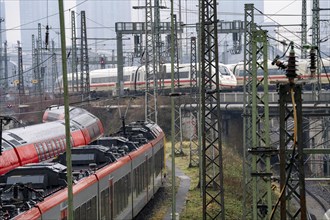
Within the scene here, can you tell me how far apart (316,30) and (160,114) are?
80.2ft

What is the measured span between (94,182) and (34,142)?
8803 mm

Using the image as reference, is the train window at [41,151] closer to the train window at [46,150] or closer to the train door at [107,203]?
the train window at [46,150]

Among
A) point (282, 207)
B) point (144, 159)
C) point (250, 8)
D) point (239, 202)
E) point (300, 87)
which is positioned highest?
point (250, 8)

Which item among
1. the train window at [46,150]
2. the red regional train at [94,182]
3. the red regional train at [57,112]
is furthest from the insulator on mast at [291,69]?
the red regional train at [57,112]

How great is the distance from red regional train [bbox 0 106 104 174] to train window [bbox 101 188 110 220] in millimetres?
2645

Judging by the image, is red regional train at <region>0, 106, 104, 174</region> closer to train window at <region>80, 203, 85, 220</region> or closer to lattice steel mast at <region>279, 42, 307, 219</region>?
train window at <region>80, 203, 85, 220</region>

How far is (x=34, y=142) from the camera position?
2542 cm

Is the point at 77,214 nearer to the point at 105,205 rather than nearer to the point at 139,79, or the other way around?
the point at 105,205

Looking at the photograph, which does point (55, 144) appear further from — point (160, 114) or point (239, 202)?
point (160, 114)

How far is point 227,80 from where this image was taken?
64.3 meters

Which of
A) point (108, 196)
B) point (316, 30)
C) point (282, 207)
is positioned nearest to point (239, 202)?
point (316, 30)

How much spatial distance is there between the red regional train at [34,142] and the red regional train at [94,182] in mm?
2367

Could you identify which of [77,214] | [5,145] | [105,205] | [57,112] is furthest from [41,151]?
[57,112]

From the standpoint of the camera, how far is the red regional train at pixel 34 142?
2209 cm
